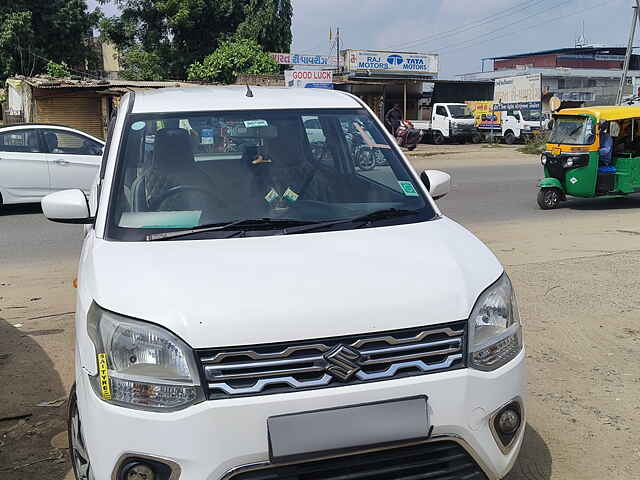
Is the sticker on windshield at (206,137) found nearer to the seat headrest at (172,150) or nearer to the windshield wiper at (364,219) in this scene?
the seat headrest at (172,150)

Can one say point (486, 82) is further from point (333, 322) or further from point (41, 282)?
point (333, 322)

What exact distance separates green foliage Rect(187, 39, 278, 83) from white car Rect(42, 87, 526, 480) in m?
29.1

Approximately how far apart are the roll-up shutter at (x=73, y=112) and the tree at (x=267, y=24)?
1182 cm

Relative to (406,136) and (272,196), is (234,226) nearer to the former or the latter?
(272,196)

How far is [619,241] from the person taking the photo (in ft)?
29.2

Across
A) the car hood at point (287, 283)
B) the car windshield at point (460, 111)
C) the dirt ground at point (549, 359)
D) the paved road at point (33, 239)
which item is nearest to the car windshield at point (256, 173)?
the car hood at point (287, 283)

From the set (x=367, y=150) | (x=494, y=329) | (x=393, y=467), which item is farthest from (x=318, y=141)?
(x=393, y=467)

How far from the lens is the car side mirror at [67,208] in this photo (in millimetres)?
3373

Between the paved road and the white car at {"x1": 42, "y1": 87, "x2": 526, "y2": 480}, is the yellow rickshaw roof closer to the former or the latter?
the paved road

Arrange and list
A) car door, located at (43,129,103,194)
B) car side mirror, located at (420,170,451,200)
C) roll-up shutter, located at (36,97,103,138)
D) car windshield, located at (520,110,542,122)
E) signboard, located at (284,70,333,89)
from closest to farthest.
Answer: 1. car side mirror, located at (420,170,451,200)
2. car door, located at (43,129,103,194)
3. signboard, located at (284,70,333,89)
4. roll-up shutter, located at (36,97,103,138)
5. car windshield, located at (520,110,542,122)

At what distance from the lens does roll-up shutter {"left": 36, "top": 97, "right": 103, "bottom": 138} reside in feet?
78.9

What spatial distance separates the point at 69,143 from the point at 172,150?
8.73 metres

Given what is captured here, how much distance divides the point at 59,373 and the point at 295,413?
114 inches

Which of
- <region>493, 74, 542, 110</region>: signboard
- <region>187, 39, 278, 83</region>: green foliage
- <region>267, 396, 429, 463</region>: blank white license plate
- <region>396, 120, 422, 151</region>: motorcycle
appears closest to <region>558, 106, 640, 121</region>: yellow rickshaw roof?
<region>267, 396, 429, 463</region>: blank white license plate
